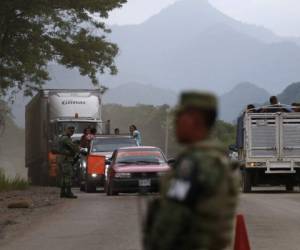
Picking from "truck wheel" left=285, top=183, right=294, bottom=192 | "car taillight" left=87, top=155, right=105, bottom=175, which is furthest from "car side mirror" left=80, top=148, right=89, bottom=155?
"truck wheel" left=285, top=183, right=294, bottom=192

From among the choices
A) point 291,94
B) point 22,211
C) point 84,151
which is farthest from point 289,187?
point 291,94

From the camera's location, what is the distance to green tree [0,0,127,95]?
32.1m

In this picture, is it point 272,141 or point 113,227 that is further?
point 272,141

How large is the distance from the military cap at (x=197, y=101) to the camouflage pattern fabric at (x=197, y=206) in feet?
0.55

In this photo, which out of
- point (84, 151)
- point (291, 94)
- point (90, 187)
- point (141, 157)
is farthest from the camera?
point (291, 94)

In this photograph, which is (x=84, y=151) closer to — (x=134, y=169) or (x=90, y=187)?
(x=90, y=187)

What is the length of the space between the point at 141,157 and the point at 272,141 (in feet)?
16.9

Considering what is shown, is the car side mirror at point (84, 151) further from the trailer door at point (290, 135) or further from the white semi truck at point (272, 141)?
the trailer door at point (290, 135)

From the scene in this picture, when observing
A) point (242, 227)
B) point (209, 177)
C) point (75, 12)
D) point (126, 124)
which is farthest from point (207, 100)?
point (126, 124)

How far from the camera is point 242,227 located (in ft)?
32.0

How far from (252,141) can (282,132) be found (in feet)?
2.99

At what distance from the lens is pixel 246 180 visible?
29625 millimetres

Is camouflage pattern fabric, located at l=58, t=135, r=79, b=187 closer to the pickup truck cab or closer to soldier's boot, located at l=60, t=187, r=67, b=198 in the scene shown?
soldier's boot, located at l=60, t=187, r=67, b=198

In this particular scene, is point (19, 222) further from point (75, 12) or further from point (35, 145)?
point (35, 145)
